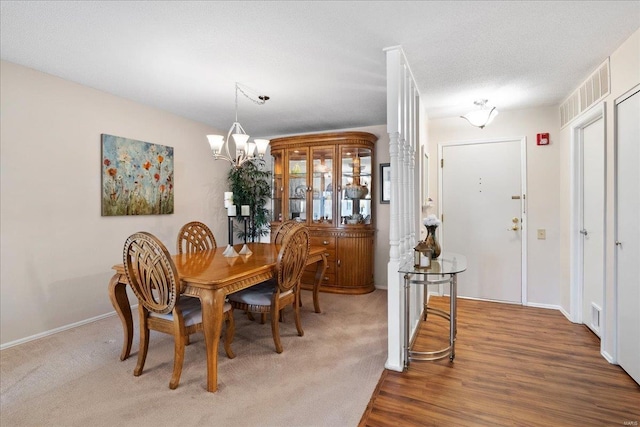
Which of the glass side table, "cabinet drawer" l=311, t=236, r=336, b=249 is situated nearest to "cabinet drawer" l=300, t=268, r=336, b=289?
"cabinet drawer" l=311, t=236, r=336, b=249

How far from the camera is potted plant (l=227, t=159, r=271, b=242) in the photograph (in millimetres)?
4840

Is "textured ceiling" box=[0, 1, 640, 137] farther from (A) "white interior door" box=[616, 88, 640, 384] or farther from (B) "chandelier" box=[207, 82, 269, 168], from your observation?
(A) "white interior door" box=[616, 88, 640, 384]

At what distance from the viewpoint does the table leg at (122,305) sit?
2.29 metres

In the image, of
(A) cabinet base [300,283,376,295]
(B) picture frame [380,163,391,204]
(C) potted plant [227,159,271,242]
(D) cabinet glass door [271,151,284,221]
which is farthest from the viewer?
(C) potted plant [227,159,271,242]

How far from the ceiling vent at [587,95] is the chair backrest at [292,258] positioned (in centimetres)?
271

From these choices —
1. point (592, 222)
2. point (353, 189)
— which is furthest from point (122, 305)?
point (592, 222)

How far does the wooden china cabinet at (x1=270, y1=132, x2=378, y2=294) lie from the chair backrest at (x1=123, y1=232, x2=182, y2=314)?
259cm

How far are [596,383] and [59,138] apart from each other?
187 inches

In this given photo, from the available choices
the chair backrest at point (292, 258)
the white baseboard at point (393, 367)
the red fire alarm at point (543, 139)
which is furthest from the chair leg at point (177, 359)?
the red fire alarm at point (543, 139)

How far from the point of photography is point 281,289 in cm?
257

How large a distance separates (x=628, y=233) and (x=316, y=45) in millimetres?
2580

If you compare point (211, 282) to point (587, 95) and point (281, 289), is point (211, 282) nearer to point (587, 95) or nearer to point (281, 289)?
point (281, 289)

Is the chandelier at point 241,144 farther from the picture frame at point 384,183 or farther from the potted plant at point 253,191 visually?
the picture frame at point 384,183

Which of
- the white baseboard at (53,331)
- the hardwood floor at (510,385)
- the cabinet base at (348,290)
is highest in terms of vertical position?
the cabinet base at (348,290)
